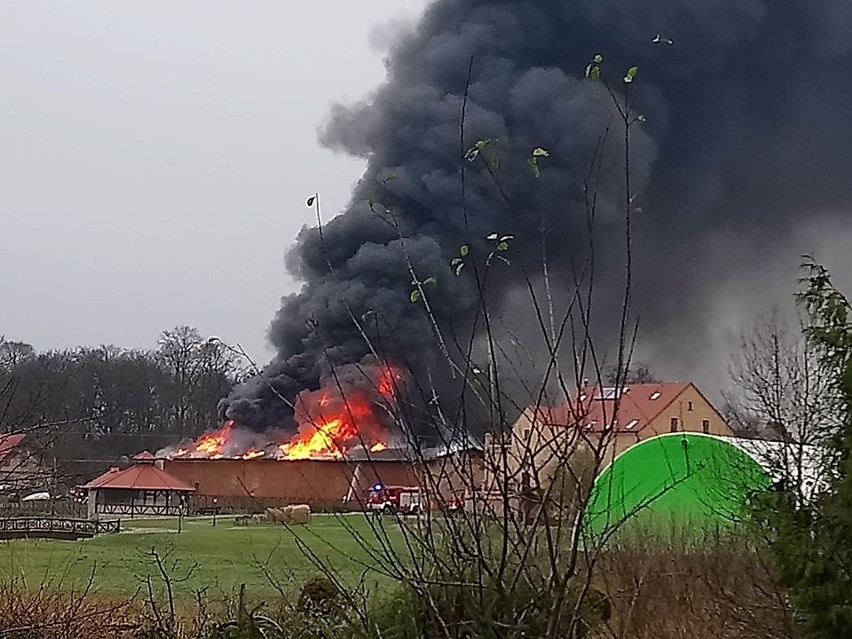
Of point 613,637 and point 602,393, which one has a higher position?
point 602,393

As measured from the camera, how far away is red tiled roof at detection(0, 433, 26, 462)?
6.50 m

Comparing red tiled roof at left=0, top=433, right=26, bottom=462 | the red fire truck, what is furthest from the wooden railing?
the red fire truck

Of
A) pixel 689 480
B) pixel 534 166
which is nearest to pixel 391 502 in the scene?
pixel 534 166

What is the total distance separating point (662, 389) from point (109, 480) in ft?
52.1

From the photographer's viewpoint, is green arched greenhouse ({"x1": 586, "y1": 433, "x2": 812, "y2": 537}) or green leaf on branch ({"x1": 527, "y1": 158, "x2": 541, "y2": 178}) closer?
green leaf on branch ({"x1": 527, "y1": 158, "x2": 541, "y2": 178})

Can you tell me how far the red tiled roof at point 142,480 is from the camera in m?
31.6

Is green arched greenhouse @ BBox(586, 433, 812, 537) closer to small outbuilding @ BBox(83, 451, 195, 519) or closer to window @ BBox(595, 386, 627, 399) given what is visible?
window @ BBox(595, 386, 627, 399)

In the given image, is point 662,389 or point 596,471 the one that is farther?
point 662,389

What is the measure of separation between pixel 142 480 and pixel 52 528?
846 inches

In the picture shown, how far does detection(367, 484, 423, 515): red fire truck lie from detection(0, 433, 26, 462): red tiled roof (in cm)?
360

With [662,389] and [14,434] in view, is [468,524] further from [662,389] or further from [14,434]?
[662,389]

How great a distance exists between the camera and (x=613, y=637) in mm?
5047

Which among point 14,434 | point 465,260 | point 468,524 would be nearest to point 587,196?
point 465,260

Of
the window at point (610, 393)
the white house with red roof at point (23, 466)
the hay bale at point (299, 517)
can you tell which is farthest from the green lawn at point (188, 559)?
the white house with red roof at point (23, 466)
